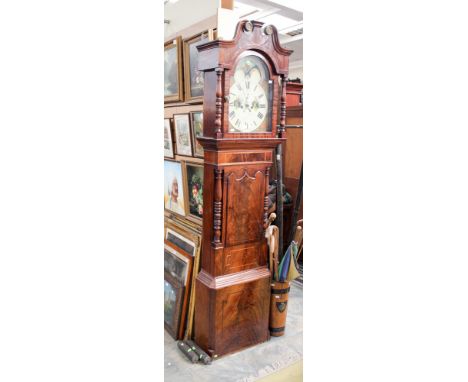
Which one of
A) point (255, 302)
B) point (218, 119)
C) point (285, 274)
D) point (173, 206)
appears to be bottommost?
point (255, 302)

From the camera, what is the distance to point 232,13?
1558 mm

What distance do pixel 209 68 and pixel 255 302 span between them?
0.94m

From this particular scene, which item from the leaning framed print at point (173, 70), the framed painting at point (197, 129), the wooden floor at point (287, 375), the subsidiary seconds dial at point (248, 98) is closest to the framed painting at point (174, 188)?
the framed painting at point (197, 129)

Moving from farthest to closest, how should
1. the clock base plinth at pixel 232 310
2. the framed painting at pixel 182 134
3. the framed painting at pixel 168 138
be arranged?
1. the framed painting at pixel 168 138
2. the framed painting at pixel 182 134
3. the clock base plinth at pixel 232 310

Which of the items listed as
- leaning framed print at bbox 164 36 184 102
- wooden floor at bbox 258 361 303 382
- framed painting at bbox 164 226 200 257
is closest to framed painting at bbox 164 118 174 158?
leaning framed print at bbox 164 36 184 102

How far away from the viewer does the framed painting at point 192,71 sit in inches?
63.6

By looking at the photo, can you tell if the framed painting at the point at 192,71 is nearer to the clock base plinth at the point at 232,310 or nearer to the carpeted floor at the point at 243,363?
the clock base plinth at the point at 232,310

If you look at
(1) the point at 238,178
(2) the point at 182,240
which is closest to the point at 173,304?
(2) the point at 182,240

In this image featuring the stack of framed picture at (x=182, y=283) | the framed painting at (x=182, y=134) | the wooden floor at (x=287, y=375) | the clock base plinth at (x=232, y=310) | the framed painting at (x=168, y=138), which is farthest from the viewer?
the framed painting at (x=168, y=138)

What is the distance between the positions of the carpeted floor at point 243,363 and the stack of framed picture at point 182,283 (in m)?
0.07
